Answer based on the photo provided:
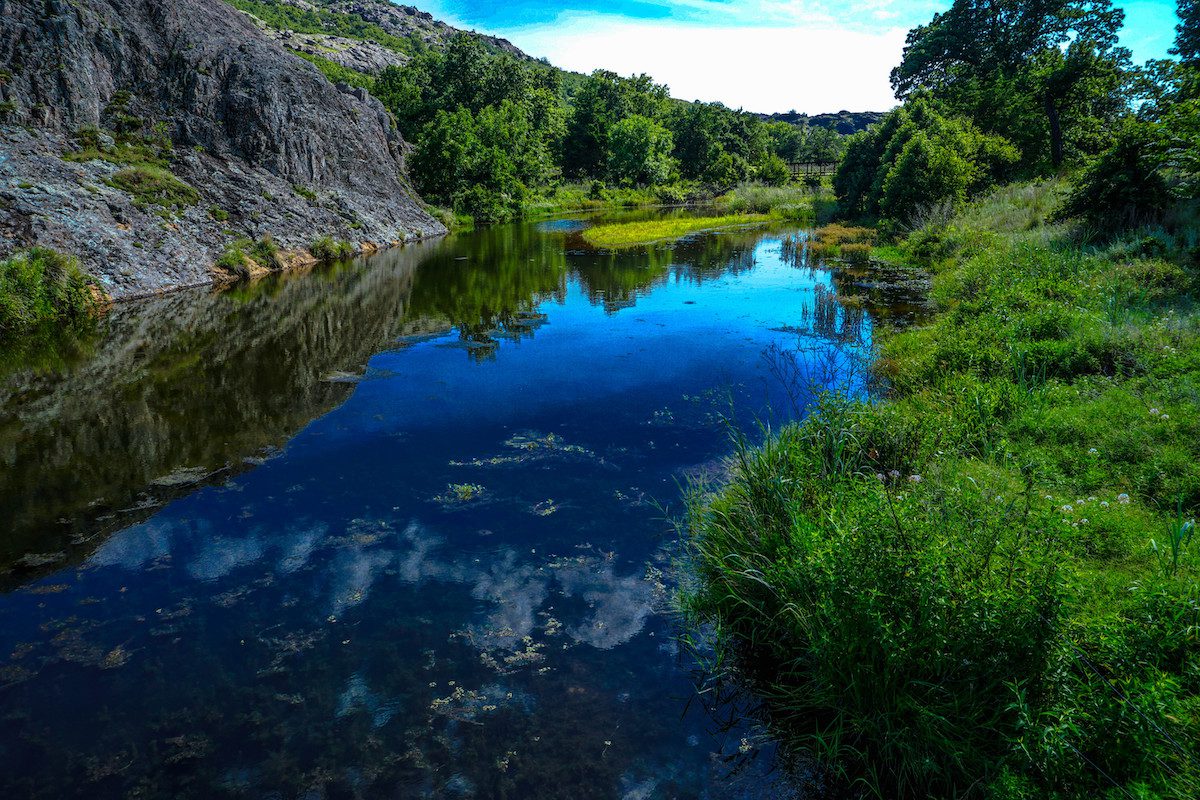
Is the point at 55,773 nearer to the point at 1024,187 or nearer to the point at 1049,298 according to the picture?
the point at 1049,298

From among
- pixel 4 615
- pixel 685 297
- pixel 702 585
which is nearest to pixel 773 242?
pixel 685 297

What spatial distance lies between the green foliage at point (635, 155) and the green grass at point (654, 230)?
3488cm

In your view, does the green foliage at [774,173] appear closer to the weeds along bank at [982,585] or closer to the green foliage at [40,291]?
the green foliage at [40,291]

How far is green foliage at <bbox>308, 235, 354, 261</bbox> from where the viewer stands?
3127cm

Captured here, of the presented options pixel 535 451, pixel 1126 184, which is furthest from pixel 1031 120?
pixel 535 451

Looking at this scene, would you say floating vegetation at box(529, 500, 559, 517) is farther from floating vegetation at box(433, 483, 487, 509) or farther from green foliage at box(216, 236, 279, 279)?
green foliage at box(216, 236, 279, 279)

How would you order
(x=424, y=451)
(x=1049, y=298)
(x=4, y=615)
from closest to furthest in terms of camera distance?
1. (x=4, y=615)
2. (x=424, y=451)
3. (x=1049, y=298)

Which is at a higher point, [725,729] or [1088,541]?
[1088,541]

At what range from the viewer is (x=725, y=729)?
4.98m

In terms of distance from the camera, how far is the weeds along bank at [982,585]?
365 cm

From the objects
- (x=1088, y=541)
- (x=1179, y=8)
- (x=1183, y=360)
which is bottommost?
(x=1088, y=541)

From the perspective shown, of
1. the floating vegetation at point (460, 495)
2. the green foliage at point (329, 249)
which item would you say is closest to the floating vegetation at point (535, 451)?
the floating vegetation at point (460, 495)

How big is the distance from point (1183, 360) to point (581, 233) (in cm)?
3848

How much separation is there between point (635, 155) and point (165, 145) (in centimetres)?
6399
